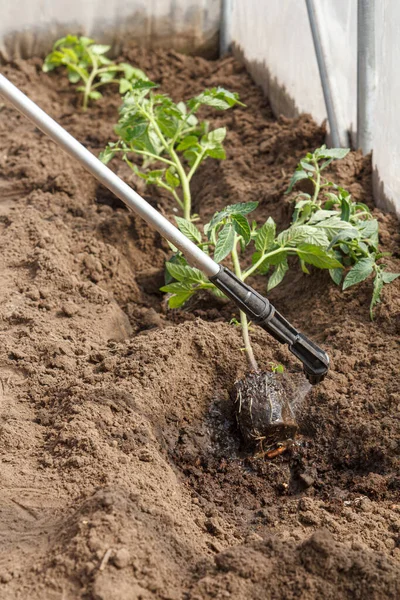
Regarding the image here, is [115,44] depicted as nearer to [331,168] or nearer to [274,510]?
[331,168]

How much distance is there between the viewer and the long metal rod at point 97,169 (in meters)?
2.22

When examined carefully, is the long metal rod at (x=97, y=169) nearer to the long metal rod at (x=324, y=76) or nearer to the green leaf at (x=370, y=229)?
the green leaf at (x=370, y=229)

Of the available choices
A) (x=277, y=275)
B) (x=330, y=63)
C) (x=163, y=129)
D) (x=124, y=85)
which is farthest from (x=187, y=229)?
(x=124, y=85)

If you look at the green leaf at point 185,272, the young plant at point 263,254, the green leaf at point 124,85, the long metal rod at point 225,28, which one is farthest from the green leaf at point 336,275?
the long metal rod at point 225,28

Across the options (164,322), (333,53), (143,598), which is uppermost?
(333,53)

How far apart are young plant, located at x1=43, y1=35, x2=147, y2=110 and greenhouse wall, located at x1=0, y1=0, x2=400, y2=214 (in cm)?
19

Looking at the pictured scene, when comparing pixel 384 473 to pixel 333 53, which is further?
pixel 333 53

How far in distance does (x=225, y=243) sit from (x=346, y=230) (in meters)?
0.52

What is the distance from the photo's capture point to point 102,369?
257 centimetres

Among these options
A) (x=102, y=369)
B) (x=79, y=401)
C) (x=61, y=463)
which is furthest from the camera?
(x=102, y=369)

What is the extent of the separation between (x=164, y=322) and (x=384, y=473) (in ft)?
3.52

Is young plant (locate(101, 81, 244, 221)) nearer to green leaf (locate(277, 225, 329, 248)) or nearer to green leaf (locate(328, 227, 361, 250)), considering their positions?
green leaf (locate(277, 225, 329, 248))

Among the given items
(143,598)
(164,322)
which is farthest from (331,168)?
(143,598)

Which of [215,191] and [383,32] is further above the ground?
[383,32]
